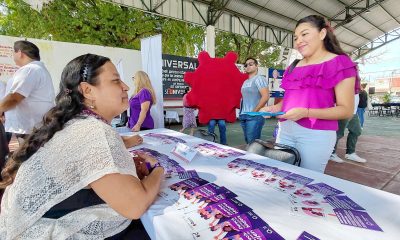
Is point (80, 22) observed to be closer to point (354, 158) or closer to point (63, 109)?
point (63, 109)

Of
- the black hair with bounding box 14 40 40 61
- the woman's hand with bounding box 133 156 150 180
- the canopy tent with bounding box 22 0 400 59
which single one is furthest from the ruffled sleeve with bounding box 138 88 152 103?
the canopy tent with bounding box 22 0 400 59

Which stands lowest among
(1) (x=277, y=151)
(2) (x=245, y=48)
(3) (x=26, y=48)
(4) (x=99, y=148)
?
(1) (x=277, y=151)

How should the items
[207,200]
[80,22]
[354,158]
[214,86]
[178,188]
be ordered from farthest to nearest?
[80,22] → [354,158] → [214,86] → [178,188] → [207,200]

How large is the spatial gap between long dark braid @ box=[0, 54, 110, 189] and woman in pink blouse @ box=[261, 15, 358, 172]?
0.93m

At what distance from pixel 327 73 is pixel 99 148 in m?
1.13

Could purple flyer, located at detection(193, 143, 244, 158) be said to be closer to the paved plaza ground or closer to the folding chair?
the folding chair

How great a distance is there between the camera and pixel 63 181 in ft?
2.51

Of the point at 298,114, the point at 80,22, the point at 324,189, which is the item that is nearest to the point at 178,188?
the point at 324,189

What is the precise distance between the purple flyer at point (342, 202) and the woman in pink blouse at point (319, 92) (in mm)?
451

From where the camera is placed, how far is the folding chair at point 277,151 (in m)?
1.31

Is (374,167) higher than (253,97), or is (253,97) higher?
(253,97)

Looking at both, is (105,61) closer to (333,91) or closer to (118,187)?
(118,187)

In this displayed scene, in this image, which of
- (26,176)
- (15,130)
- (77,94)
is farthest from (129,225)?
(15,130)

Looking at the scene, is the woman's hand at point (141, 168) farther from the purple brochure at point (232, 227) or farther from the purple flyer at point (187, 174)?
the purple brochure at point (232, 227)
